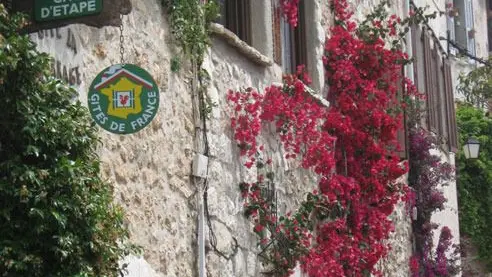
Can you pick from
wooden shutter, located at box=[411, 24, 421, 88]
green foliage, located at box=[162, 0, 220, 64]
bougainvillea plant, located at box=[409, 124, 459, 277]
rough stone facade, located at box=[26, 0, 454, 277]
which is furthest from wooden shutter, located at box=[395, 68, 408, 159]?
green foliage, located at box=[162, 0, 220, 64]

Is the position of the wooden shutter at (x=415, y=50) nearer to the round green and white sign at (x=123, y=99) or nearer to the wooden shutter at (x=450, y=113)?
the wooden shutter at (x=450, y=113)

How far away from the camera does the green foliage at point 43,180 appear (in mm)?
4207

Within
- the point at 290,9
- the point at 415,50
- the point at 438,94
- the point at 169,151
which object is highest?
the point at 415,50

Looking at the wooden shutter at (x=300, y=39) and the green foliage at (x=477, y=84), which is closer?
the wooden shutter at (x=300, y=39)

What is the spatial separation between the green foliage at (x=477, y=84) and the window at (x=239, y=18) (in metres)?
11.3

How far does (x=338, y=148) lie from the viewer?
369 inches

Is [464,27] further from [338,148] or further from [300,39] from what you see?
[300,39]

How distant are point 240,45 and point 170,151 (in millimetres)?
1378

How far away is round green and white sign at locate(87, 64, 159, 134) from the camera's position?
460 centimetres

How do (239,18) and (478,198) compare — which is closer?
(239,18)

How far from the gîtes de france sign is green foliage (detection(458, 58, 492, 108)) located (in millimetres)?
14171

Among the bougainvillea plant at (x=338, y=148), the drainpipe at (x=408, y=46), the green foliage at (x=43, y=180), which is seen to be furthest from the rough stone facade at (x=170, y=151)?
the drainpipe at (x=408, y=46)

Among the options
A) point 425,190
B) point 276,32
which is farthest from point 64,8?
point 425,190

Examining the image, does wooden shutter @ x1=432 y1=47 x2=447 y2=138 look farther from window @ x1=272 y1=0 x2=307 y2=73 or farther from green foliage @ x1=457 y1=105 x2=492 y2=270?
window @ x1=272 y1=0 x2=307 y2=73
